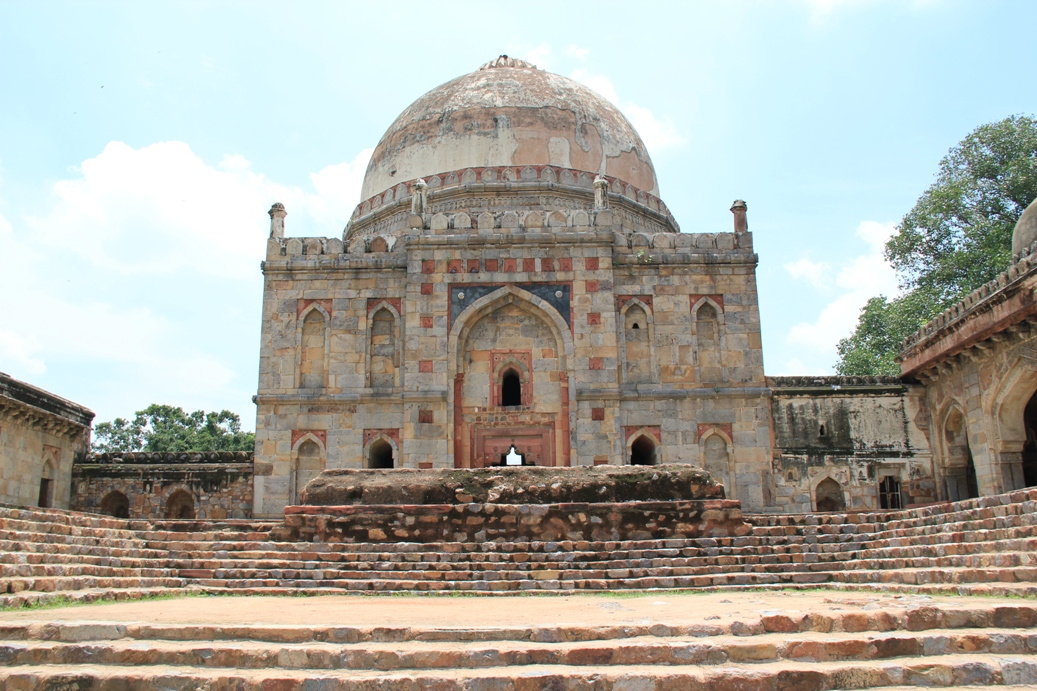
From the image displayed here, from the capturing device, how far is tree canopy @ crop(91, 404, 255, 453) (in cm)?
3725

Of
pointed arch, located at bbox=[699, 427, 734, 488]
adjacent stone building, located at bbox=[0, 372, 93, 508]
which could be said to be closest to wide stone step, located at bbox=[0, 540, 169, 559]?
adjacent stone building, located at bbox=[0, 372, 93, 508]

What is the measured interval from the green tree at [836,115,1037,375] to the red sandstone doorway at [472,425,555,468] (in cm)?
1092

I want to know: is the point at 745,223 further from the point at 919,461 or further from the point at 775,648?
the point at 775,648

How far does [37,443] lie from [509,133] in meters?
12.0

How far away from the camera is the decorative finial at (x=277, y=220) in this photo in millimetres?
17281

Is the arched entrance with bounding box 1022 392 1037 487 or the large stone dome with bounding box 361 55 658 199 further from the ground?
the large stone dome with bounding box 361 55 658 199

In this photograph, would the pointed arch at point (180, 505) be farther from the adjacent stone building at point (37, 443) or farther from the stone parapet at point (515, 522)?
the stone parapet at point (515, 522)

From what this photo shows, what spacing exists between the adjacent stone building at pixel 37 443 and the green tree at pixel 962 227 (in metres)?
19.8

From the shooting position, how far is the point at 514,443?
622 inches

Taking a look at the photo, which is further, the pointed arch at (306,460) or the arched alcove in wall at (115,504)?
the arched alcove in wall at (115,504)

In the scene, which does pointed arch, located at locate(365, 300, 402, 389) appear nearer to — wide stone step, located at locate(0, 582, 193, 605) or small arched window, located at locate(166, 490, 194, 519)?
small arched window, located at locate(166, 490, 194, 519)

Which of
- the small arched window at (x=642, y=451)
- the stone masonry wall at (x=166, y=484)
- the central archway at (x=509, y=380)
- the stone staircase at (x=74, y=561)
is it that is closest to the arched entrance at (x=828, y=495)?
the small arched window at (x=642, y=451)

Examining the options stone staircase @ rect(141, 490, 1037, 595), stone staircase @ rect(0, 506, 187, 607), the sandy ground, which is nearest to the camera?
the sandy ground

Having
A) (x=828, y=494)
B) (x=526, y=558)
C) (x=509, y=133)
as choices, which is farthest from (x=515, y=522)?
(x=509, y=133)
